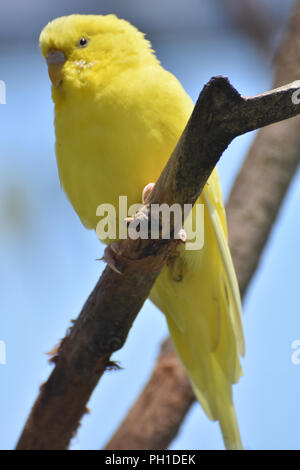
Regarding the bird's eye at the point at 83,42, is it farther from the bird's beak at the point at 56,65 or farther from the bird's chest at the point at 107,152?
the bird's chest at the point at 107,152

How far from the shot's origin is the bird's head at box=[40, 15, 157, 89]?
10.2 feet

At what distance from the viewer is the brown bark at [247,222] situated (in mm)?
3898

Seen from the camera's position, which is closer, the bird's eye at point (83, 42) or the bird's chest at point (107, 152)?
the bird's chest at point (107, 152)

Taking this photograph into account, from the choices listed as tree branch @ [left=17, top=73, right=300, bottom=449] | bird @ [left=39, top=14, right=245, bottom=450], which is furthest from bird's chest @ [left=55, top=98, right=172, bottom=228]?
tree branch @ [left=17, top=73, right=300, bottom=449]

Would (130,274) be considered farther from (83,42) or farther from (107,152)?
(83,42)

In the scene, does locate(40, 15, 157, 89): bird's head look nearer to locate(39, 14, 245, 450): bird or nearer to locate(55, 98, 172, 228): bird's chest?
locate(39, 14, 245, 450): bird

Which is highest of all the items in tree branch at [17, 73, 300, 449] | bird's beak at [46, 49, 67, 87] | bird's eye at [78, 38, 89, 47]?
bird's eye at [78, 38, 89, 47]

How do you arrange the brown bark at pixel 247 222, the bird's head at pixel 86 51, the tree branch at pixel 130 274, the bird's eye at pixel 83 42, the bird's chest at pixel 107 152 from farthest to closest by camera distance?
1. the brown bark at pixel 247 222
2. the bird's eye at pixel 83 42
3. the bird's head at pixel 86 51
4. the bird's chest at pixel 107 152
5. the tree branch at pixel 130 274

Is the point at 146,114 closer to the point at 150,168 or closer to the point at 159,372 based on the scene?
the point at 150,168

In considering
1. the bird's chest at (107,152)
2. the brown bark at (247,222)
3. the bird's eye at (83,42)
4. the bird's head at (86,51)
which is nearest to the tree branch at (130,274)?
the bird's chest at (107,152)

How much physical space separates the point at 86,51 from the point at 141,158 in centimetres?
69

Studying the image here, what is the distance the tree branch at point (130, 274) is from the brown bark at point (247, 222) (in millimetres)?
653

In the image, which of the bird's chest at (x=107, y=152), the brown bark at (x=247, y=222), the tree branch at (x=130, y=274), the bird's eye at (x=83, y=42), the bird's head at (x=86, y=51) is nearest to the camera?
the tree branch at (x=130, y=274)
